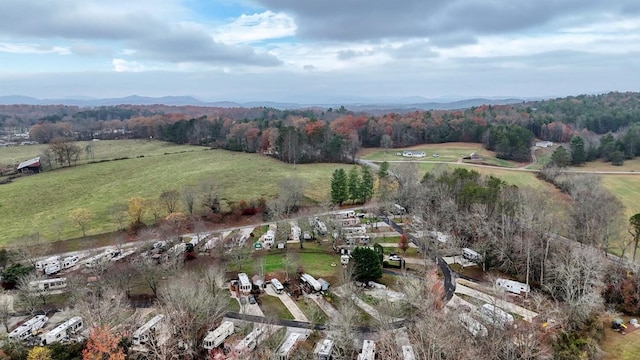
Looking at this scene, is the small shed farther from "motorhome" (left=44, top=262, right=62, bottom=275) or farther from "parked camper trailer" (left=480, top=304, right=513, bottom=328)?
"parked camper trailer" (left=480, top=304, right=513, bottom=328)

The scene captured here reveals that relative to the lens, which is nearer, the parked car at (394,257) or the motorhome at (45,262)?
the motorhome at (45,262)

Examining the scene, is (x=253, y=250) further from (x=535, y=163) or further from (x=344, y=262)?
(x=535, y=163)

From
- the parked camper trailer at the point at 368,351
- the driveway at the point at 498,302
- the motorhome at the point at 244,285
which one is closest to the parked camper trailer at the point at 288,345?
the parked camper trailer at the point at 368,351

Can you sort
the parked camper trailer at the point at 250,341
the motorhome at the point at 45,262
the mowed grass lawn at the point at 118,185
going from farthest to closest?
the mowed grass lawn at the point at 118,185 < the motorhome at the point at 45,262 < the parked camper trailer at the point at 250,341

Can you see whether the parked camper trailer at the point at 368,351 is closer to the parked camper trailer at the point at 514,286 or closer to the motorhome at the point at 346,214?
the parked camper trailer at the point at 514,286

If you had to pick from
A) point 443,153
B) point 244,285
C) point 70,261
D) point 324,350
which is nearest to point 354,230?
point 244,285

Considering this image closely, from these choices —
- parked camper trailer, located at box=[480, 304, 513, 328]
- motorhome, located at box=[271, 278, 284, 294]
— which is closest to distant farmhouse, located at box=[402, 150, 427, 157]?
motorhome, located at box=[271, 278, 284, 294]
